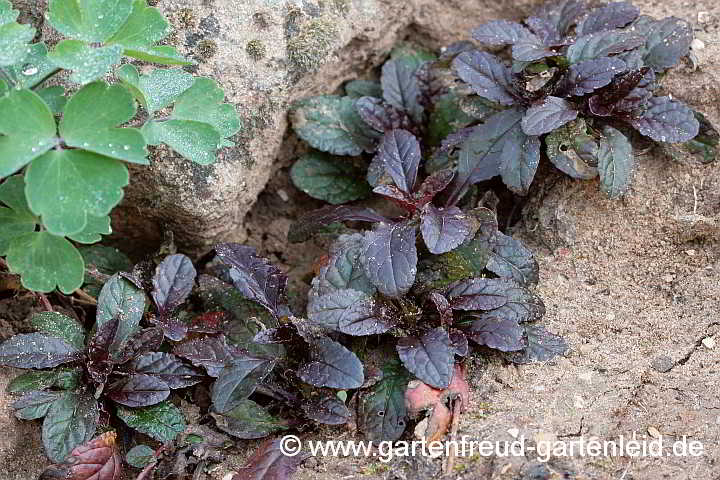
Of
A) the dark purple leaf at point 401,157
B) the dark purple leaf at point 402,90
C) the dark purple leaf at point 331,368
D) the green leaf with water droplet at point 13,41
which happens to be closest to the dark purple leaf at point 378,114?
the dark purple leaf at point 402,90

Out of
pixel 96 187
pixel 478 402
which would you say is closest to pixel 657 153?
pixel 478 402

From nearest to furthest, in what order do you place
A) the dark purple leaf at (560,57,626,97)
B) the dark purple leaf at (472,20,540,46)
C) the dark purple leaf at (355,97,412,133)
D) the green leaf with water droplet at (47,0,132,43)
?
the green leaf with water droplet at (47,0,132,43), the dark purple leaf at (560,57,626,97), the dark purple leaf at (472,20,540,46), the dark purple leaf at (355,97,412,133)

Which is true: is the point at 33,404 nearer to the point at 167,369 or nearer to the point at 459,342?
the point at 167,369

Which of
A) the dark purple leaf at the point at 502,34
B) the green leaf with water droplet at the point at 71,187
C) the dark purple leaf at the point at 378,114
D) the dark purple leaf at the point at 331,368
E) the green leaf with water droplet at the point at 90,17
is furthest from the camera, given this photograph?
the dark purple leaf at the point at 378,114

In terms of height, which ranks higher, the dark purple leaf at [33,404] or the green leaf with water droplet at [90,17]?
the green leaf with water droplet at [90,17]

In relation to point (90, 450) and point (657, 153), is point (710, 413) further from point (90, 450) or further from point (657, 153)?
point (90, 450)

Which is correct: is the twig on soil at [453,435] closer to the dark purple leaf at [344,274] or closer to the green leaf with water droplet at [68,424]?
the dark purple leaf at [344,274]

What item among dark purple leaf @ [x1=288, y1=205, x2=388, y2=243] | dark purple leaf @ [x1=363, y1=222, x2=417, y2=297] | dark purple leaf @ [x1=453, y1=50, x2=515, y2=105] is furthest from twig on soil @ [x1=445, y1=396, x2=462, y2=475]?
dark purple leaf @ [x1=453, y1=50, x2=515, y2=105]

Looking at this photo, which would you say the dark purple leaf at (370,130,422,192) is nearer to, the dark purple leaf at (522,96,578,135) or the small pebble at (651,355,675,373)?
the dark purple leaf at (522,96,578,135)
